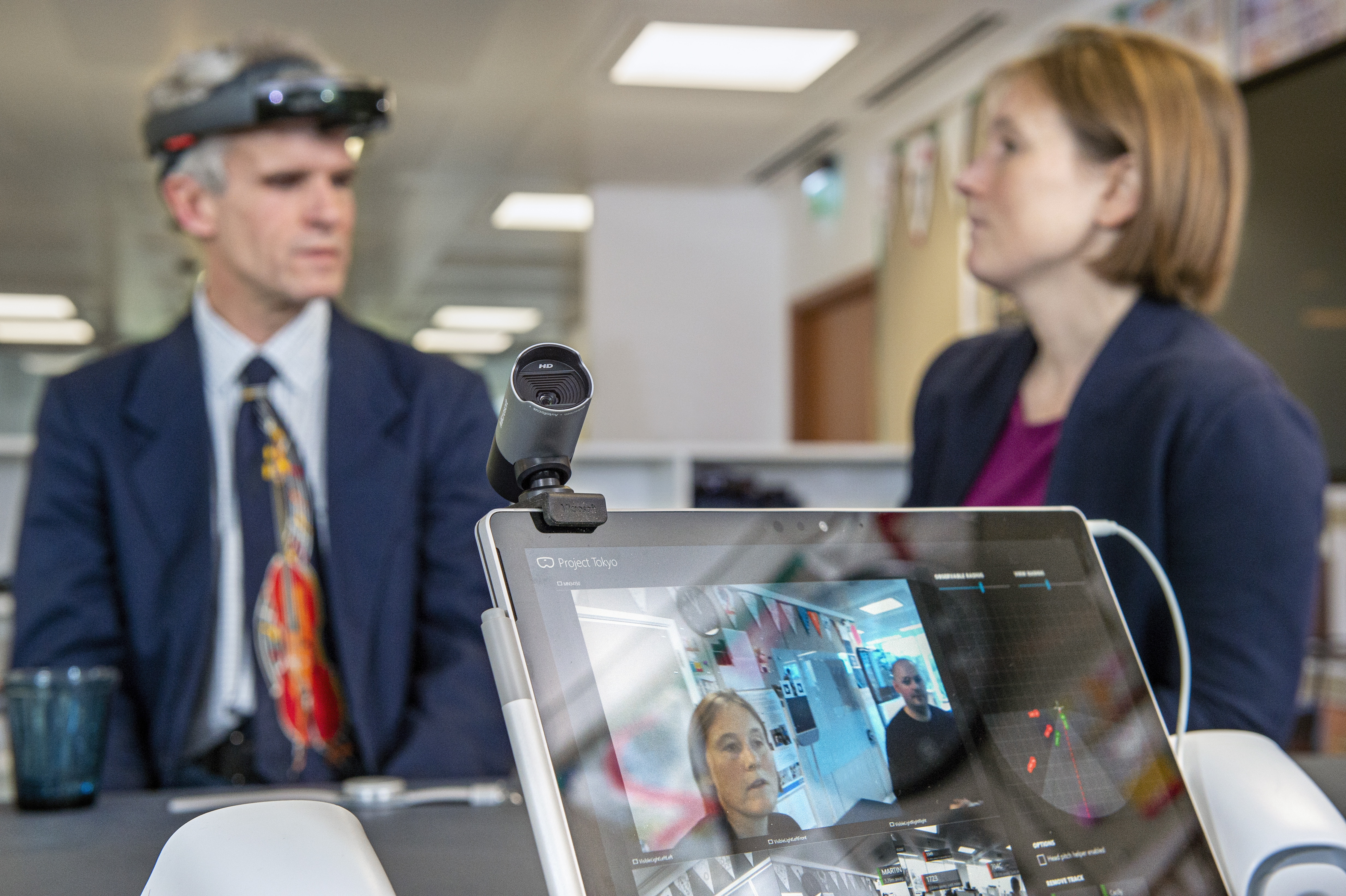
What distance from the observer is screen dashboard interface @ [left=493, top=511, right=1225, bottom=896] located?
0.42m

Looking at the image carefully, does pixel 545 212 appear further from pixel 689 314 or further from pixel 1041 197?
pixel 1041 197

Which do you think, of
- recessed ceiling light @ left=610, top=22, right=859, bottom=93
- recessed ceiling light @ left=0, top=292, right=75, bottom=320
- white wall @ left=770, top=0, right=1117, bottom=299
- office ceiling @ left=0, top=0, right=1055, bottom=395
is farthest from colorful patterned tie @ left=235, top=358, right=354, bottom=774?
recessed ceiling light @ left=0, top=292, right=75, bottom=320

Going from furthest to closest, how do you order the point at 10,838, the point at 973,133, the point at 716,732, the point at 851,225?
the point at 851,225, the point at 973,133, the point at 10,838, the point at 716,732

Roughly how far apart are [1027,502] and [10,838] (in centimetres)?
86

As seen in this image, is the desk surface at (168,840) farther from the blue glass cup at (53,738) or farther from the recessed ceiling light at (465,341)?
the recessed ceiling light at (465,341)

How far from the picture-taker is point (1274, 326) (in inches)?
111

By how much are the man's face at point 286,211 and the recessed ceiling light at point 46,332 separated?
26.2 feet

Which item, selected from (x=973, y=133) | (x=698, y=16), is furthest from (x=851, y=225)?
(x=698, y=16)

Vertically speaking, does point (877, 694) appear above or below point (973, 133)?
below

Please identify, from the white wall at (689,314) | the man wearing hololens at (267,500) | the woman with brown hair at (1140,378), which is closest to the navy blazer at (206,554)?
the man wearing hololens at (267,500)

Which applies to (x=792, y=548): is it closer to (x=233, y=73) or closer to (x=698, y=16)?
(x=233, y=73)

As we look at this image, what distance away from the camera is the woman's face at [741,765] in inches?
16.8

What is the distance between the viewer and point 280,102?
120 centimetres

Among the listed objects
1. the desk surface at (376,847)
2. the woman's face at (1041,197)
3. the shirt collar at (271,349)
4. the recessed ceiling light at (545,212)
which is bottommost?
the desk surface at (376,847)
